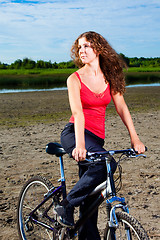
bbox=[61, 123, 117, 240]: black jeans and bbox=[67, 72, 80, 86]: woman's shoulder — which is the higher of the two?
bbox=[67, 72, 80, 86]: woman's shoulder

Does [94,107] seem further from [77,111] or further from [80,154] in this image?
[80,154]

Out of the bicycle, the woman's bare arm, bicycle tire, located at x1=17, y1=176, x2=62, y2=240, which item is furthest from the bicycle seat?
bicycle tire, located at x1=17, y1=176, x2=62, y2=240

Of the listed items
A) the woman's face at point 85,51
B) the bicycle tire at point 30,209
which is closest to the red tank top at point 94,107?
the woman's face at point 85,51

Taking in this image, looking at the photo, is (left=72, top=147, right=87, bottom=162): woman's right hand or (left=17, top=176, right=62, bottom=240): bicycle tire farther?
(left=17, top=176, right=62, bottom=240): bicycle tire

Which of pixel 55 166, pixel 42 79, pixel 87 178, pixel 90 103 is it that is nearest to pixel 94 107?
pixel 90 103

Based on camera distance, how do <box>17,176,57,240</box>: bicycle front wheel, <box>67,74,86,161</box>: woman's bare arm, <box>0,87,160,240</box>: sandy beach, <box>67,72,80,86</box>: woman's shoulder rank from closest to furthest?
<box>67,74,86,161</box>: woman's bare arm, <box>67,72,80,86</box>: woman's shoulder, <box>17,176,57,240</box>: bicycle front wheel, <box>0,87,160,240</box>: sandy beach

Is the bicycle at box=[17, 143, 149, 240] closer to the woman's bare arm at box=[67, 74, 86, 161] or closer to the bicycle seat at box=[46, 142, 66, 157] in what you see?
the bicycle seat at box=[46, 142, 66, 157]

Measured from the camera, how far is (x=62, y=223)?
3.17 metres

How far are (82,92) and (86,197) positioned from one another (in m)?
0.93

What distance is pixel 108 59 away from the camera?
3.16 meters

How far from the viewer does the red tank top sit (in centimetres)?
296

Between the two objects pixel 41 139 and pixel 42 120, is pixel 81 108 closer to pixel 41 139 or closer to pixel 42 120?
pixel 41 139

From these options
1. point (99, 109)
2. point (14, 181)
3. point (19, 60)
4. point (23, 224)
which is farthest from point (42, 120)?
point (19, 60)

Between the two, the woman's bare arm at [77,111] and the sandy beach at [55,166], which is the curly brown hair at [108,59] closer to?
the woman's bare arm at [77,111]
